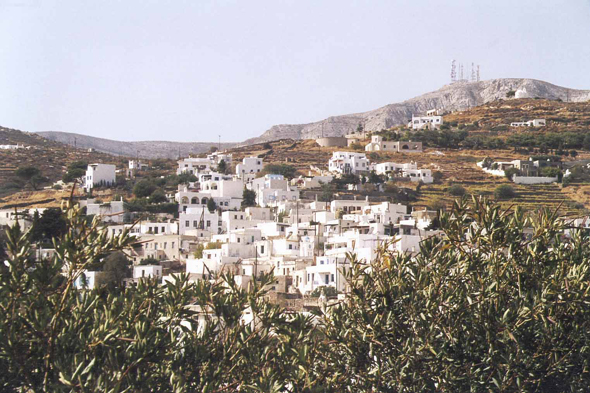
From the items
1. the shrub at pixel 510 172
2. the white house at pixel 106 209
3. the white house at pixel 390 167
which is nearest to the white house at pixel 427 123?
the white house at pixel 390 167

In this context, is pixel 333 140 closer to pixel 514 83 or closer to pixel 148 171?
pixel 148 171

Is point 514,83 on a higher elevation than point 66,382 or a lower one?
higher

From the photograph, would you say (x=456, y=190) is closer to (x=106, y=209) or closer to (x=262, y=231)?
(x=262, y=231)

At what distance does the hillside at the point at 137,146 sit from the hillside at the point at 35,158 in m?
37.0

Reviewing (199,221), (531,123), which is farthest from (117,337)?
(531,123)

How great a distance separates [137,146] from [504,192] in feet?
302

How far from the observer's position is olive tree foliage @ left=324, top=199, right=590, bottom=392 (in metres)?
11.7

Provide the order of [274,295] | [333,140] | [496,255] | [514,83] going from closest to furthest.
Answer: [496,255] → [274,295] → [333,140] → [514,83]

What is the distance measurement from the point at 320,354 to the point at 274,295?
20.0 meters

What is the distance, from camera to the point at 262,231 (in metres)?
42.8

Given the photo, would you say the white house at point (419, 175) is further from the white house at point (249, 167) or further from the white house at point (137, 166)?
the white house at point (137, 166)

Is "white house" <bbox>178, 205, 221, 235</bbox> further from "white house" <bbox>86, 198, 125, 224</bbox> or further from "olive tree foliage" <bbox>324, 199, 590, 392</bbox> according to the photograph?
"olive tree foliage" <bbox>324, 199, 590, 392</bbox>

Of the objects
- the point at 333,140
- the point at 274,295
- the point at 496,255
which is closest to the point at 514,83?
the point at 333,140

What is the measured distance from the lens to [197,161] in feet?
230
